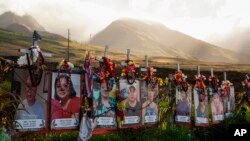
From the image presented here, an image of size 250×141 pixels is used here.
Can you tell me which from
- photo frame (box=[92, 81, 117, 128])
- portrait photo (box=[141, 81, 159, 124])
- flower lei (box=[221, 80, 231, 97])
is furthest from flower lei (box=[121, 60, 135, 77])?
flower lei (box=[221, 80, 231, 97])

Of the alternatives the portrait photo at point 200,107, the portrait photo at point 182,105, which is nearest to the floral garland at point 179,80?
the portrait photo at point 182,105

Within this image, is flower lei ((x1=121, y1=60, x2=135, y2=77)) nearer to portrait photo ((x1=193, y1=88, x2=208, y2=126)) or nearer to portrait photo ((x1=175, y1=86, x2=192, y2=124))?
portrait photo ((x1=175, y1=86, x2=192, y2=124))

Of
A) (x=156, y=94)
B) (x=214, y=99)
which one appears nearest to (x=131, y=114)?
(x=156, y=94)

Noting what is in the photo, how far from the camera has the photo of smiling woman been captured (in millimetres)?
10914

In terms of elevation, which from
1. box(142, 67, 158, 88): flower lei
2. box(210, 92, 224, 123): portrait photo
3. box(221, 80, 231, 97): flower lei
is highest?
box(142, 67, 158, 88): flower lei

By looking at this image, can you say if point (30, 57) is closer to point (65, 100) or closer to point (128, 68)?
point (65, 100)

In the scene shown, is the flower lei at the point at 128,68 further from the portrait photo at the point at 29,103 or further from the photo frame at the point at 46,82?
the portrait photo at the point at 29,103

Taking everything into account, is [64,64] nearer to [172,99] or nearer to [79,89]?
[79,89]

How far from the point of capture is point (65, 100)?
11.3 meters

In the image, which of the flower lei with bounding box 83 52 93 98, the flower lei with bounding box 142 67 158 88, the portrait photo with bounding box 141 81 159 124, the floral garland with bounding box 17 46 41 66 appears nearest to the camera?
the floral garland with bounding box 17 46 41 66

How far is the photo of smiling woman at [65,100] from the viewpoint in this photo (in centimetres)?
1091

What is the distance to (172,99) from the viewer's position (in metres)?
15.9

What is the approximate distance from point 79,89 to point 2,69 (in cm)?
243

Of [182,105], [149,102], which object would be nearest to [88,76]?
[149,102]
